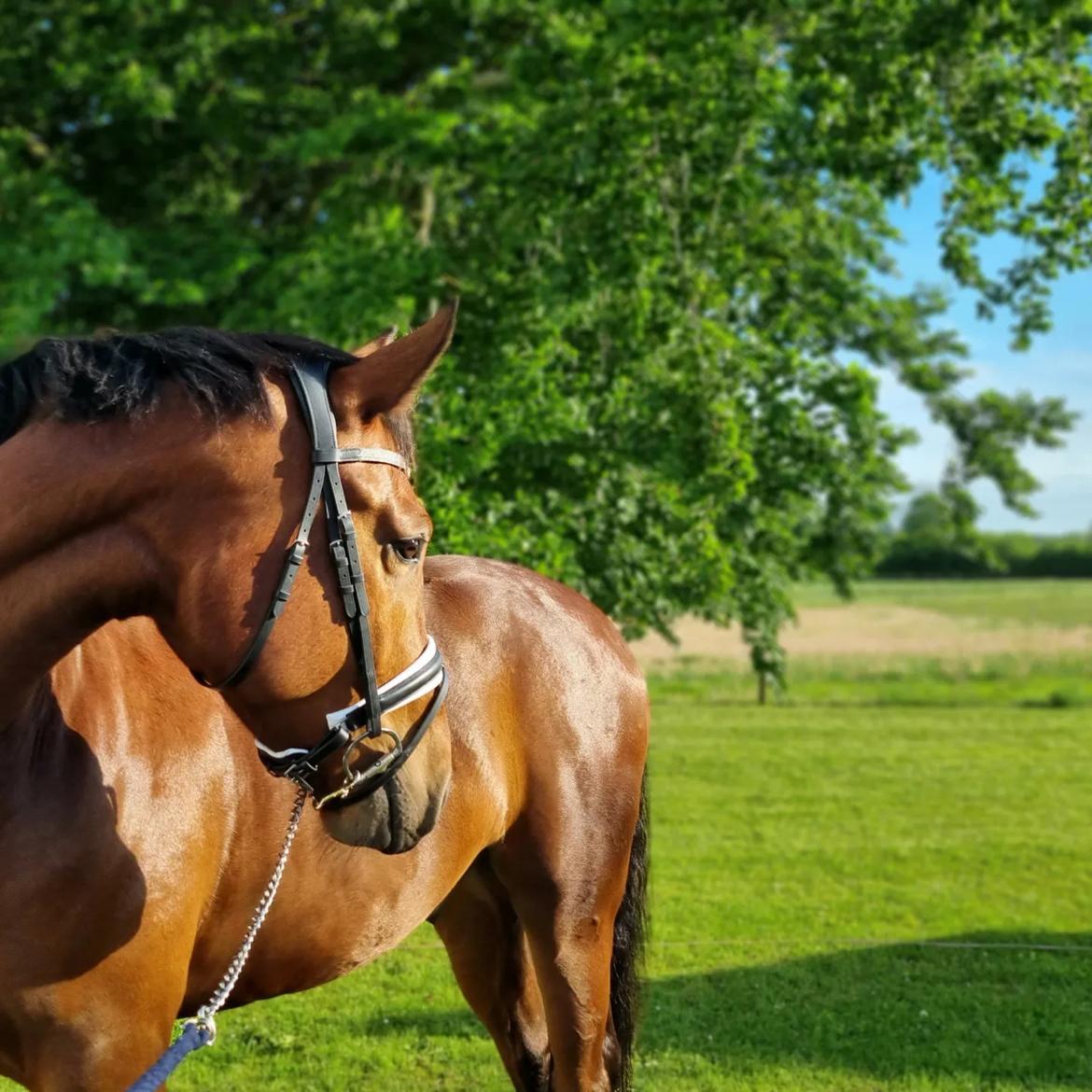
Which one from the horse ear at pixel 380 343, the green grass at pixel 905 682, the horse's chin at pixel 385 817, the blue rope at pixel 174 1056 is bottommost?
the green grass at pixel 905 682

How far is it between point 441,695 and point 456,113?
13174 millimetres

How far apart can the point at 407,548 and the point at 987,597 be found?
168ft

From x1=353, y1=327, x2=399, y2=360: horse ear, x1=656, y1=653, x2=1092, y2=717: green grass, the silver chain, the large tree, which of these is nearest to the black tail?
the silver chain

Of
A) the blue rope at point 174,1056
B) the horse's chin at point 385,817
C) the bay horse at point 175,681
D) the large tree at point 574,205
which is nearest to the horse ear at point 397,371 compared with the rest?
the bay horse at point 175,681

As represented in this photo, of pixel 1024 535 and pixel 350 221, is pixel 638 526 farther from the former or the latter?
pixel 1024 535

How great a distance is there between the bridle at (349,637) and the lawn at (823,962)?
3.14m

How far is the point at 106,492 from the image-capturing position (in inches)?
83.1

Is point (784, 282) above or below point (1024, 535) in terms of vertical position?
above

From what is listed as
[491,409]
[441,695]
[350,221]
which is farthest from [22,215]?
[441,695]

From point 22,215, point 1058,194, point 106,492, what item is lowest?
point 106,492

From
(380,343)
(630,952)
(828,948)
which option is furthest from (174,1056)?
(828,948)

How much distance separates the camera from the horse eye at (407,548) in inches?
85.5

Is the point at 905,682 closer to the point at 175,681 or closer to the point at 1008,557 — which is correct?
the point at 175,681

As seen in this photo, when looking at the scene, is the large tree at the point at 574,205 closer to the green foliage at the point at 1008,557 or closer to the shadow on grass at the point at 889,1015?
the shadow on grass at the point at 889,1015
